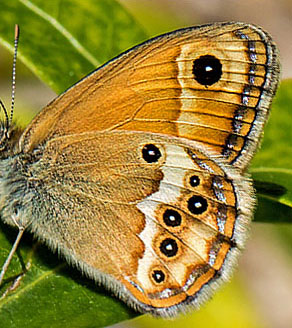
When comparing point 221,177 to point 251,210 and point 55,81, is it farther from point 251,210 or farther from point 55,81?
point 55,81

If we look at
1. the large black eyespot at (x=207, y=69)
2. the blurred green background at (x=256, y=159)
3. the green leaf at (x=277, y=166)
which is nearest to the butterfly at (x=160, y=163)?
the large black eyespot at (x=207, y=69)

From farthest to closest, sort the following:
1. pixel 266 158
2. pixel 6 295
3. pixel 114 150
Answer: pixel 266 158
pixel 114 150
pixel 6 295

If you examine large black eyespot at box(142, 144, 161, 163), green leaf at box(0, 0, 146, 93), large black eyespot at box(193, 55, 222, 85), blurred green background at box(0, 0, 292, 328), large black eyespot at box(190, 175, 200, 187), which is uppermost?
large black eyespot at box(193, 55, 222, 85)

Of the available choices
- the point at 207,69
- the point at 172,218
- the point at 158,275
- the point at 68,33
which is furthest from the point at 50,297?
the point at 68,33

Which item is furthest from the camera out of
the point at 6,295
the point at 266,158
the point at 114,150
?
the point at 266,158

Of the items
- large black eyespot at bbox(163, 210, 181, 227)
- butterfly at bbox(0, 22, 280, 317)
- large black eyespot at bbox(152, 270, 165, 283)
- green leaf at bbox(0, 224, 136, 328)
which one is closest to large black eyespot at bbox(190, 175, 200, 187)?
butterfly at bbox(0, 22, 280, 317)

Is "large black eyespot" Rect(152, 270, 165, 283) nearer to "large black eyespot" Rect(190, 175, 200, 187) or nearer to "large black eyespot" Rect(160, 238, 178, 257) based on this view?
"large black eyespot" Rect(160, 238, 178, 257)

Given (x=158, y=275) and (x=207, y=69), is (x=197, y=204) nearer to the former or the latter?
(x=158, y=275)

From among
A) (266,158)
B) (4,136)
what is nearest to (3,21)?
(4,136)
